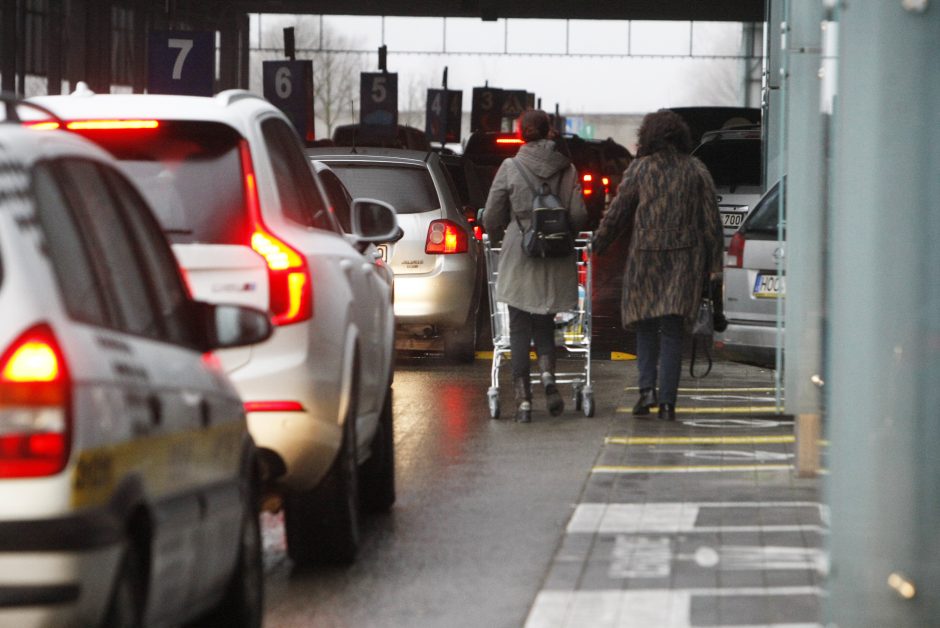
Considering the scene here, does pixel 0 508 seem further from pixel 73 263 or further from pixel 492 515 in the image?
pixel 492 515

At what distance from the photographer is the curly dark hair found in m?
12.1

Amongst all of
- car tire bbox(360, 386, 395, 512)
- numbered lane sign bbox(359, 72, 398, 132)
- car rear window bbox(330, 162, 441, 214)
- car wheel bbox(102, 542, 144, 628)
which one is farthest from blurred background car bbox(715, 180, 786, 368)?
numbered lane sign bbox(359, 72, 398, 132)

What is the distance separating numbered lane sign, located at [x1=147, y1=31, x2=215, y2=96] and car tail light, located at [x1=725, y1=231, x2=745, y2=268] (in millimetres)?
7727

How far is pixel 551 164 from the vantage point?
12.2 m

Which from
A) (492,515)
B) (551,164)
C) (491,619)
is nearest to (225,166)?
(491,619)

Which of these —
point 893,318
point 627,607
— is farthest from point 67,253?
point 627,607

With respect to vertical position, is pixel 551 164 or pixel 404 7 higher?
pixel 404 7

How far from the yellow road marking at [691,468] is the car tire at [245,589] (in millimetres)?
4542

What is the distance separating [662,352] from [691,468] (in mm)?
1983

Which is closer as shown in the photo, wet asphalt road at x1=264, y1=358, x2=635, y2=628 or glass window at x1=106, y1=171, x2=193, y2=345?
glass window at x1=106, y1=171, x2=193, y2=345

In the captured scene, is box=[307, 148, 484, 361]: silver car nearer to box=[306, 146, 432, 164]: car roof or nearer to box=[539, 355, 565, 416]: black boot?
box=[306, 146, 432, 164]: car roof

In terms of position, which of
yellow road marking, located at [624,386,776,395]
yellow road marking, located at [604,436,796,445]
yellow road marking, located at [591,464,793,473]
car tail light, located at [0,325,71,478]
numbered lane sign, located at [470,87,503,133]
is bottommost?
yellow road marking, located at [591,464,793,473]

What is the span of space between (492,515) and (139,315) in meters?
4.03

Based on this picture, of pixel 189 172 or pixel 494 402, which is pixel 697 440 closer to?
pixel 494 402
